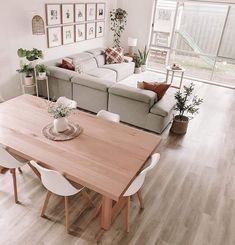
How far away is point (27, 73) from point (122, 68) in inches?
100

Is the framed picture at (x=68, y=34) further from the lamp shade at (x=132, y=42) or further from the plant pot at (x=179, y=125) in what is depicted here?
the plant pot at (x=179, y=125)

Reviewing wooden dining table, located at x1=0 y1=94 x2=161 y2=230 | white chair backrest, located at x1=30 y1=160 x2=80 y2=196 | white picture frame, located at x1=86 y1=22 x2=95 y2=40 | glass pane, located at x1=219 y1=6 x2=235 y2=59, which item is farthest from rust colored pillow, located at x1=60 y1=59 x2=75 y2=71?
glass pane, located at x1=219 y1=6 x2=235 y2=59

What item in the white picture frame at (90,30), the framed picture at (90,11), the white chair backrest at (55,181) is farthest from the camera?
the white picture frame at (90,30)

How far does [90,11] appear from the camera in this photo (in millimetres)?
6047

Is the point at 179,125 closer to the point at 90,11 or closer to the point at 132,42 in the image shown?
the point at 132,42

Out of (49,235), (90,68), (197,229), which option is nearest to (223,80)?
(90,68)

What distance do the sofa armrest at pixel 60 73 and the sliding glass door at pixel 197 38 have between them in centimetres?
373

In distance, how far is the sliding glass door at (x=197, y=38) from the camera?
20.9 feet

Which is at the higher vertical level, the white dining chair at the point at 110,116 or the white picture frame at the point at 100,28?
the white picture frame at the point at 100,28

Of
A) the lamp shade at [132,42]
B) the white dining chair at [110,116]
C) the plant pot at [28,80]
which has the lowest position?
the plant pot at [28,80]

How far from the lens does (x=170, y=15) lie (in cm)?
683

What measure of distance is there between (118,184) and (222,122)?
3.57 meters

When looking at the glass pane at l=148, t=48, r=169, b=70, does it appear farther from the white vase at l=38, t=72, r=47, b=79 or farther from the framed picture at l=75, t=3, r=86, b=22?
the white vase at l=38, t=72, r=47, b=79

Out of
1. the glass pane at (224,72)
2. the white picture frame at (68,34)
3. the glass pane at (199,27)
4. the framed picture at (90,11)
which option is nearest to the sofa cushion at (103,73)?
the white picture frame at (68,34)
